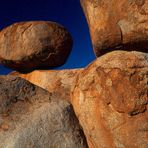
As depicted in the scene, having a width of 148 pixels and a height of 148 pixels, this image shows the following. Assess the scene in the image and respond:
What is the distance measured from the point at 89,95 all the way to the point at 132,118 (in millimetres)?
452

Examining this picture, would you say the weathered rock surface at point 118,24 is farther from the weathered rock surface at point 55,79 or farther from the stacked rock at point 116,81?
the weathered rock surface at point 55,79

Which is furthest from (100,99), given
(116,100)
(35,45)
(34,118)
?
(35,45)

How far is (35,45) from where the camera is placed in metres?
6.98

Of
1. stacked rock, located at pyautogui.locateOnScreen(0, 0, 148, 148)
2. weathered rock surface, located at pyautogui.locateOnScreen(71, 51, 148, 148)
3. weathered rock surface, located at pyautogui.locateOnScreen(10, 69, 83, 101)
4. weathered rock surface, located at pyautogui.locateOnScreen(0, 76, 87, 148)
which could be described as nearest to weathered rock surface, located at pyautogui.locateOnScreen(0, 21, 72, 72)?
weathered rock surface, located at pyautogui.locateOnScreen(10, 69, 83, 101)

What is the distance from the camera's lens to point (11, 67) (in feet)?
24.8

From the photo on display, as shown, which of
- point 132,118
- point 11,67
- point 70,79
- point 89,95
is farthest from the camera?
point 11,67

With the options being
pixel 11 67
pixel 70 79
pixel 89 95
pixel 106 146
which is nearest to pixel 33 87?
pixel 89 95

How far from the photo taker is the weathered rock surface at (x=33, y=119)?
3.47 m

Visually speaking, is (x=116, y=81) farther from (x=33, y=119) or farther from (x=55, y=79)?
(x=55, y=79)

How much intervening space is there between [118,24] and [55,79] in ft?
10.8

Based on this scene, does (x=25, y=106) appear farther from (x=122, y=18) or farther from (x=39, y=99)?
(x=122, y=18)

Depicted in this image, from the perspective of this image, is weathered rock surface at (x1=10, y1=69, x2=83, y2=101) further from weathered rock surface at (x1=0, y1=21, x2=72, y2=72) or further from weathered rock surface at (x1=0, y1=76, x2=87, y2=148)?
weathered rock surface at (x1=0, y1=76, x2=87, y2=148)

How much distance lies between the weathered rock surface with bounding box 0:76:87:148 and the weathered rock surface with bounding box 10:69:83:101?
220 centimetres

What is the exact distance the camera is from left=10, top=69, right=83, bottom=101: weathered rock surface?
20.6ft
